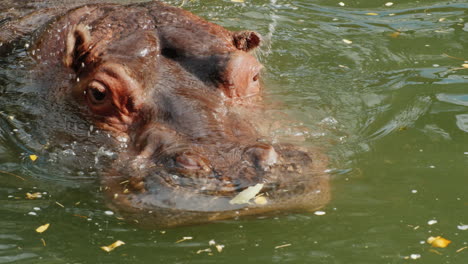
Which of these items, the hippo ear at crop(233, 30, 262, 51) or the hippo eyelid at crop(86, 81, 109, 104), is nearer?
the hippo eyelid at crop(86, 81, 109, 104)

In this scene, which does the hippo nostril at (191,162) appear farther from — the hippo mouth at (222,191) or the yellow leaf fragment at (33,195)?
the yellow leaf fragment at (33,195)

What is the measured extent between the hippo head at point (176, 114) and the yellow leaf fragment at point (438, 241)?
784 mm

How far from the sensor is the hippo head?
199 inches

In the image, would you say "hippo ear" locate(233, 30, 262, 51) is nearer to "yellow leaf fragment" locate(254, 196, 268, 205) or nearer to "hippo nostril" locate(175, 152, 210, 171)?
"hippo nostril" locate(175, 152, 210, 171)

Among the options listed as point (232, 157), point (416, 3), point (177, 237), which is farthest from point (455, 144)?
point (416, 3)

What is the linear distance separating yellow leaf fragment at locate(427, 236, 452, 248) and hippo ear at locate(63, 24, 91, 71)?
3.51m

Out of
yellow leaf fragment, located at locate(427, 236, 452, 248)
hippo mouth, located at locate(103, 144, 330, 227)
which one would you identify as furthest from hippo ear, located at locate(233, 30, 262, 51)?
yellow leaf fragment, located at locate(427, 236, 452, 248)

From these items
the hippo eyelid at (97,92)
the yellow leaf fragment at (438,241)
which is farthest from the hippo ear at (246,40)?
the yellow leaf fragment at (438,241)

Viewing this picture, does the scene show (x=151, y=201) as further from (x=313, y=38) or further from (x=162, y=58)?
(x=313, y=38)

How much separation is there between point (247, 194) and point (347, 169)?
1443mm

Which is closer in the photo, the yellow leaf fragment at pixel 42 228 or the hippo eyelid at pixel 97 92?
the yellow leaf fragment at pixel 42 228

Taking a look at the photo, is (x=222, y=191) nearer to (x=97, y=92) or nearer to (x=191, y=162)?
(x=191, y=162)

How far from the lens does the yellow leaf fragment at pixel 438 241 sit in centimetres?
495

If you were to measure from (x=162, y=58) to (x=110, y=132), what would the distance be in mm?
822
